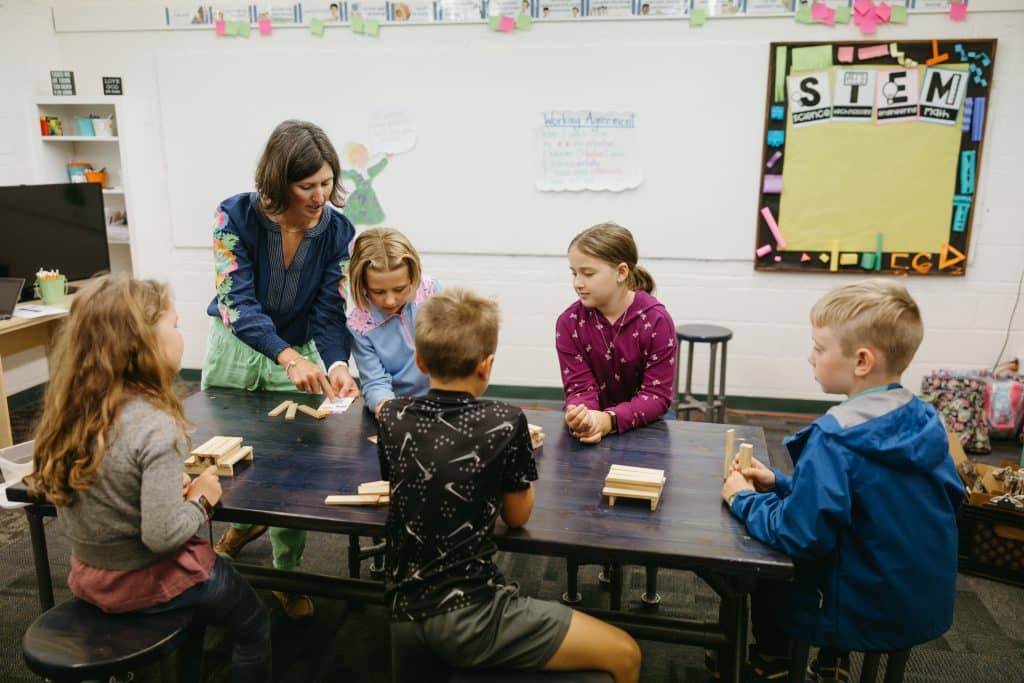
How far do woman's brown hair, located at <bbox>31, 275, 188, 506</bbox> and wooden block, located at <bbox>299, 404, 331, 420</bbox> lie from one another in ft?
2.35

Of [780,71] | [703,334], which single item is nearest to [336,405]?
[703,334]

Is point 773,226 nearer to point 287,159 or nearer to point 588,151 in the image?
point 588,151

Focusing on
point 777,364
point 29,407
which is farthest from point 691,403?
point 29,407

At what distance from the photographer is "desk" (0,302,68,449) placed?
3773mm

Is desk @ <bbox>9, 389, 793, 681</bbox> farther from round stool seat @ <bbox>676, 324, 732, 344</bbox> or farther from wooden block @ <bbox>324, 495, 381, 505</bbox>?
round stool seat @ <bbox>676, 324, 732, 344</bbox>

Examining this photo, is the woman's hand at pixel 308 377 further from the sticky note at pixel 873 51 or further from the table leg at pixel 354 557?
the sticky note at pixel 873 51

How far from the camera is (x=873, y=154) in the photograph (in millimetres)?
4242

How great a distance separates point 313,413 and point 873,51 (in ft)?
11.6

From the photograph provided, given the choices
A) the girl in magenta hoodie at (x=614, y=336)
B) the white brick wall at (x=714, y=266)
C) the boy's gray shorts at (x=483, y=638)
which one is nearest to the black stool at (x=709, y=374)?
the white brick wall at (x=714, y=266)

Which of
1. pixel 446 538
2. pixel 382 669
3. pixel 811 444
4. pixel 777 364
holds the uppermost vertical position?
pixel 811 444

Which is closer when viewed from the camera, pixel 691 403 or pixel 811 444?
pixel 811 444

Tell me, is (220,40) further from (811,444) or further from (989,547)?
(989,547)

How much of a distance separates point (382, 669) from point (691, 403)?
100 inches

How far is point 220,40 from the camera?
185 inches
